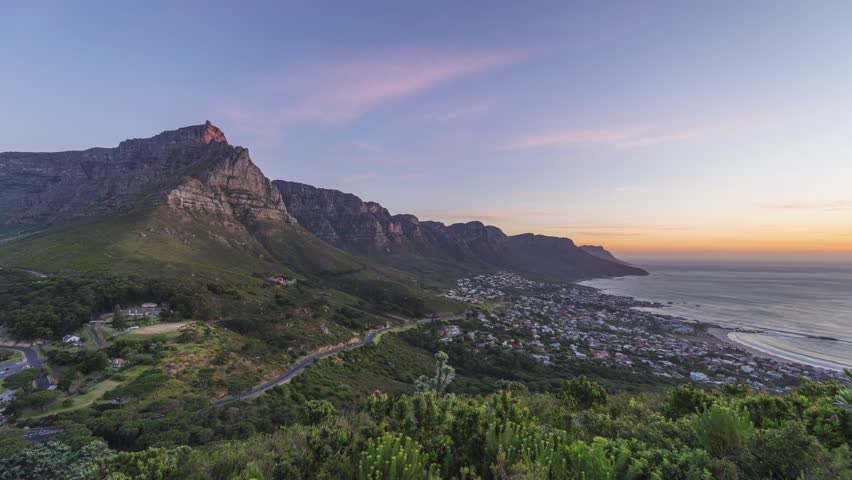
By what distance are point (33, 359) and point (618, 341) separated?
4579 inches

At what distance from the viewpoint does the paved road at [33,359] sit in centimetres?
3369

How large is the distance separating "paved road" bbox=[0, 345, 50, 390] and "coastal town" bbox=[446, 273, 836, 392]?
213 feet

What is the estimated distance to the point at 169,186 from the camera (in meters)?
132

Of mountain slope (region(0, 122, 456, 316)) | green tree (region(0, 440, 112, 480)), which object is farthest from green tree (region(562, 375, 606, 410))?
mountain slope (region(0, 122, 456, 316))

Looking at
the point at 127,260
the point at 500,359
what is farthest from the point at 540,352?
the point at 127,260

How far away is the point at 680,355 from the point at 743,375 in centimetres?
1346

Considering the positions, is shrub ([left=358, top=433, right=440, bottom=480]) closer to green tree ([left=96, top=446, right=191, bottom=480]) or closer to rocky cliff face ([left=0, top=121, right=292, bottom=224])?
green tree ([left=96, top=446, right=191, bottom=480])

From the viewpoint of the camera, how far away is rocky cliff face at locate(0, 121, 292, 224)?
434 feet

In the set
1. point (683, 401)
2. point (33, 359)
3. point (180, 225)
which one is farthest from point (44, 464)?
point (180, 225)

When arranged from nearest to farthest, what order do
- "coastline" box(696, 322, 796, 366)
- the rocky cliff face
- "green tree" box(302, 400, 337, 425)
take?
"green tree" box(302, 400, 337, 425), "coastline" box(696, 322, 796, 366), the rocky cliff face

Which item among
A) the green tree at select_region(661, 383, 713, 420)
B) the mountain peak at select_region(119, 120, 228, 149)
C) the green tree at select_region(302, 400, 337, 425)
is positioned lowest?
the green tree at select_region(302, 400, 337, 425)

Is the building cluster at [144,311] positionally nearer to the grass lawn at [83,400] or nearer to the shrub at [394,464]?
the grass lawn at [83,400]

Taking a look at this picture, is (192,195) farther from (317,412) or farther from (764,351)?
(764,351)

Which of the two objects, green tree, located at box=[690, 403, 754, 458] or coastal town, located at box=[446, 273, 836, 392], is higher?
green tree, located at box=[690, 403, 754, 458]
